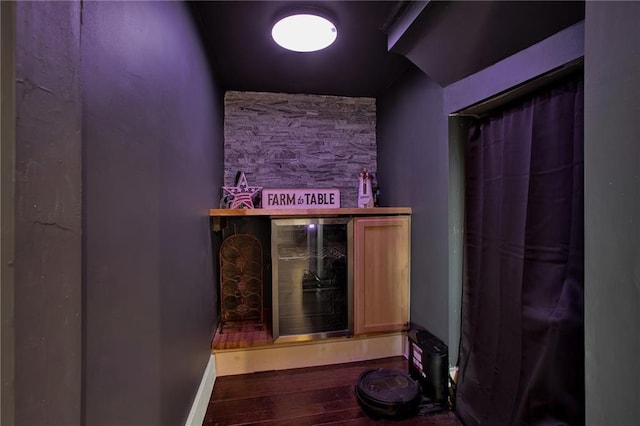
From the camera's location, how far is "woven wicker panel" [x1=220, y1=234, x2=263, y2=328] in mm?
2133

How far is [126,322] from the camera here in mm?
725

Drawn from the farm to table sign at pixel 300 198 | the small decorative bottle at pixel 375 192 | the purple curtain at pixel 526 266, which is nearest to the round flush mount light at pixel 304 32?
the purple curtain at pixel 526 266

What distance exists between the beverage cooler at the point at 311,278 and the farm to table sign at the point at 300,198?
14.6 inches

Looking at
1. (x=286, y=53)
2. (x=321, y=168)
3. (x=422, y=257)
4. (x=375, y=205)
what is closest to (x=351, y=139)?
(x=321, y=168)

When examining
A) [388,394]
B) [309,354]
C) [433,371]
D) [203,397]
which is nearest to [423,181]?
[433,371]

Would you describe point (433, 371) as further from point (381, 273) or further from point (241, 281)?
point (241, 281)

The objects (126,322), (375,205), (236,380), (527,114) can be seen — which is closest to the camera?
(126,322)

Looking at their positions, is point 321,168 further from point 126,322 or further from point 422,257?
point 126,322

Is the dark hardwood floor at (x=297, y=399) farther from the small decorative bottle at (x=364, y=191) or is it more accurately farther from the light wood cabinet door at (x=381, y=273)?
the small decorative bottle at (x=364, y=191)

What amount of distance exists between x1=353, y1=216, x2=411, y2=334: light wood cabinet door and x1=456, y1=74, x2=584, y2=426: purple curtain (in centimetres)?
54

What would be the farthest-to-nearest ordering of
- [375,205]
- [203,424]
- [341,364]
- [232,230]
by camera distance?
[375,205] < [232,230] < [341,364] < [203,424]

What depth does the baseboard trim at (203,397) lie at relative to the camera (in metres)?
1.32

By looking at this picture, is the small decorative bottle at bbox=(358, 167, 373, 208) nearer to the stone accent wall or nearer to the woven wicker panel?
the stone accent wall

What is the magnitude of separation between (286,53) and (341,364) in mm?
2105
